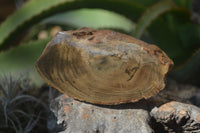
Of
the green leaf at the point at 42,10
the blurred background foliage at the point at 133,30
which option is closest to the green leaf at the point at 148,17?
the blurred background foliage at the point at 133,30

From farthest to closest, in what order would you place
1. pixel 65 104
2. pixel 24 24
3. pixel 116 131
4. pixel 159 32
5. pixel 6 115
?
pixel 159 32
pixel 24 24
pixel 6 115
pixel 65 104
pixel 116 131

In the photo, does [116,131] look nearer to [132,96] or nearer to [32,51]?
[132,96]

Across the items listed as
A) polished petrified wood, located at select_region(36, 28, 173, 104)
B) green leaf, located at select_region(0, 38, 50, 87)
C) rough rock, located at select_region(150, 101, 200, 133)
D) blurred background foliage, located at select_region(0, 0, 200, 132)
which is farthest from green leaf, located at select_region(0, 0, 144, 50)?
rough rock, located at select_region(150, 101, 200, 133)

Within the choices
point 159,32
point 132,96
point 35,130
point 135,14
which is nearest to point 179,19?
point 159,32

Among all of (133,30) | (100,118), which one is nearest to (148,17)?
(133,30)

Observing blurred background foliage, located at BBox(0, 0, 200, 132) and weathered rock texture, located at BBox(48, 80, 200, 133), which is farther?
blurred background foliage, located at BBox(0, 0, 200, 132)

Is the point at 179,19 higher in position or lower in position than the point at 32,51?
higher

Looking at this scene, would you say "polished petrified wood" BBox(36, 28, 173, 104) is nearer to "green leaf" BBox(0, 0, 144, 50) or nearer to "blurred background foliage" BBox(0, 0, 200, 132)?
"blurred background foliage" BBox(0, 0, 200, 132)
